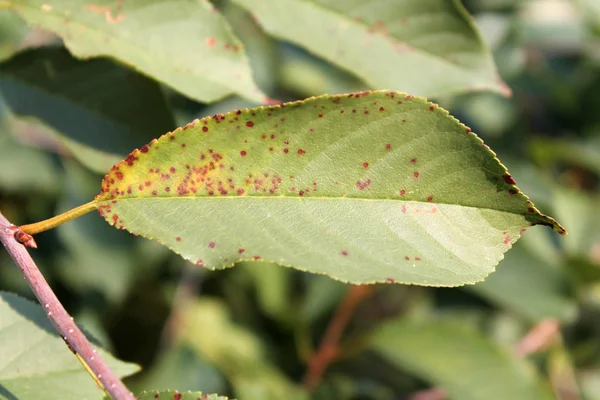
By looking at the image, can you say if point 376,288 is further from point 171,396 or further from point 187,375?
point 171,396

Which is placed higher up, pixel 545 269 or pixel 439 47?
pixel 439 47

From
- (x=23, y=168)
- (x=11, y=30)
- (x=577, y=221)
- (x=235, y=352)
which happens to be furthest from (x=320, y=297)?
(x=11, y=30)

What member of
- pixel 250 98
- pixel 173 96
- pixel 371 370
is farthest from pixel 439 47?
pixel 371 370

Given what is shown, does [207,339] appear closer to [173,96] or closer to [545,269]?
[173,96]

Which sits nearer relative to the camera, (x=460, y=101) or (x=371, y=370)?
(x=460, y=101)

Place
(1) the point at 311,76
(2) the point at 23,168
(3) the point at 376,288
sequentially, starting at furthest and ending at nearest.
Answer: (1) the point at 311,76 → (3) the point at 376,288 → (2) the point at 23,168
